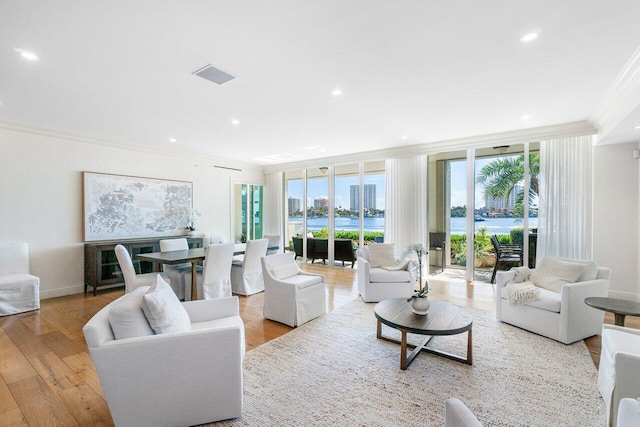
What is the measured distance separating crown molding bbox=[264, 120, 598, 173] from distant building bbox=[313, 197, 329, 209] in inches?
34.6

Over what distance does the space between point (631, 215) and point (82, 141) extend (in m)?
8.45

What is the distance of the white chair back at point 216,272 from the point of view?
13.8ft

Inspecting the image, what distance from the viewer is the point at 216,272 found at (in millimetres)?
4305

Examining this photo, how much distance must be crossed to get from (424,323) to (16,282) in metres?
5.10

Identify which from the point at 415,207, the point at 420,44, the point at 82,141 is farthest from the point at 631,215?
the point at 82,141

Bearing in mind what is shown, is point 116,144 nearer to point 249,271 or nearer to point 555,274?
point 249,271

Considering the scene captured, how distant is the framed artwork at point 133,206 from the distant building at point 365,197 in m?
3.67

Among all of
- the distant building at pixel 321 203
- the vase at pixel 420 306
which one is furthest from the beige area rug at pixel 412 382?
the distant building at pixel 321 203

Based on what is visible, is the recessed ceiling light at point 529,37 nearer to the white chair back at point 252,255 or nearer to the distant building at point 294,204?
the white chair back at point 252,255

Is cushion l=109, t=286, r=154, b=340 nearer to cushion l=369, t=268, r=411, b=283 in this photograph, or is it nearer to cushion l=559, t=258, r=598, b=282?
cushion l=369, t=268, r=411, b=283

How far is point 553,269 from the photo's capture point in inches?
137

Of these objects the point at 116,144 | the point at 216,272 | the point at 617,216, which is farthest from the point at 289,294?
the point at 617,216

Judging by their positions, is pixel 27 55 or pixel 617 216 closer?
pixel 27 55

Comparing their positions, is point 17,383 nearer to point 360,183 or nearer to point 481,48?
point 481,48
